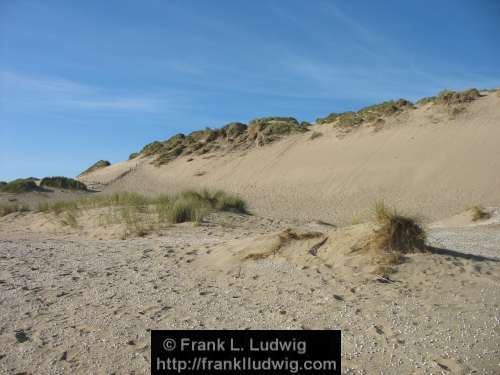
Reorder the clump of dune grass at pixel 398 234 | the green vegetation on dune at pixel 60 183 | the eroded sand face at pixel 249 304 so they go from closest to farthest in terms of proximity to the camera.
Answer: the eroded sand face at pixel 249 304
the clump of dune grass at pixel 398 234
the green vegetation on dune at pixel 60 183

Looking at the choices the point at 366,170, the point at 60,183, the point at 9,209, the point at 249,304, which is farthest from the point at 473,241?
the point at 60,183

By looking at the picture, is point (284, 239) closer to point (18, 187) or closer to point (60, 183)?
point (18, 187)

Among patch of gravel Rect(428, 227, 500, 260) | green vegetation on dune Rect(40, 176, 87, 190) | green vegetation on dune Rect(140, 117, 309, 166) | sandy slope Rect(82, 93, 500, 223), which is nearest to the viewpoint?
patch of gravel Rect(428, 227, 500, 260)

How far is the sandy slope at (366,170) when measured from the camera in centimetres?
1795

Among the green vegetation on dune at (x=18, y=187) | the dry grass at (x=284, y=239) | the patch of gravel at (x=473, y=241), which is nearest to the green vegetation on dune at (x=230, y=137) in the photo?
the green vegetation on dune at (x=18, y=187)

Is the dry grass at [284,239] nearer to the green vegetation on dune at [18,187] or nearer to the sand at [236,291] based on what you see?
the sand at [236,291]

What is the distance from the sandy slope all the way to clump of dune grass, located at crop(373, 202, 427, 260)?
8878 mm

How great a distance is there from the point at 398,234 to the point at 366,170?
16872 millimetres

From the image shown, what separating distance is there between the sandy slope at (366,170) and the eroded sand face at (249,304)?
936cm

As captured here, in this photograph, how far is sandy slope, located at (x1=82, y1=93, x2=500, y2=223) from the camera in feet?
58.9

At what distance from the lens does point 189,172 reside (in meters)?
30.6

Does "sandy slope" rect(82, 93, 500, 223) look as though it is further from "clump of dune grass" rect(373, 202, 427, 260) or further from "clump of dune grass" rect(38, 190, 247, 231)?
"clump of dune grass" rect(373, 202, 427, 260)

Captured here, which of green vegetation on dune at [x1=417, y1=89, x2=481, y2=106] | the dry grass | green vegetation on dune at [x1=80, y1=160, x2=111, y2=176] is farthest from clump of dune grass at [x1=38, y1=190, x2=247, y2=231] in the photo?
green vegetation on dune at [x1=80, y1=160, x2=111, y2=176]

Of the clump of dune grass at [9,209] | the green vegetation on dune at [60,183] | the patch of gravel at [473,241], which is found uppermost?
the green vegetation on dune at [60,183]
